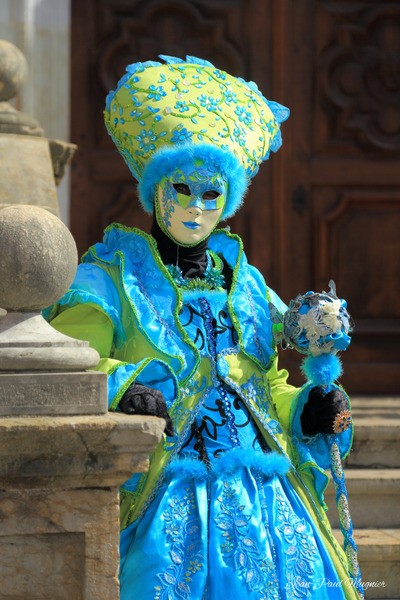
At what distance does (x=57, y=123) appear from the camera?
671cm

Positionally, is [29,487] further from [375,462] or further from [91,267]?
[375,462]

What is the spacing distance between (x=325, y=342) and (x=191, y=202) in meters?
0.57

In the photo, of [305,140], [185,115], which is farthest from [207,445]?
[305,140]

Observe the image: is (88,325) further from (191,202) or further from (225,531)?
(225,531)

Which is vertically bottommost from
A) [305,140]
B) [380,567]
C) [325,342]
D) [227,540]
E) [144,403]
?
[380,567]

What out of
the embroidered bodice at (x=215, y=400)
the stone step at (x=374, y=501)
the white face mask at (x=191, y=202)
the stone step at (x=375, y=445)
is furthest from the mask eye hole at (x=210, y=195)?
the stone step at (x=375, y=445)

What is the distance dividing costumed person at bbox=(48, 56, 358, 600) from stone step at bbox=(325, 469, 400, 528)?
1.41 m

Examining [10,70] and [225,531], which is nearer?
[225,531]

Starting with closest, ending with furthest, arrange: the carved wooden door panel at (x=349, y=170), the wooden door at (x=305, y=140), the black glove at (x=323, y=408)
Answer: the black glove at (x=323, y=408), the wooden door at (x=305, y=140), the carved wooden door panel at (x=349, y=170)

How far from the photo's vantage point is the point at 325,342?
4.13 meters

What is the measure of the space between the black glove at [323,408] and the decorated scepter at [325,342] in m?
0.01

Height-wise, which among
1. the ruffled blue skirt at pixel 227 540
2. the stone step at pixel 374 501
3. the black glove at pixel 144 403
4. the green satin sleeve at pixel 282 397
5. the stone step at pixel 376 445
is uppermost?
the black glove at pixel 144 403

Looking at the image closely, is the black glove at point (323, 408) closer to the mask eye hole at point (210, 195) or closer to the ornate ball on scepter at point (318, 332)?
the ornate ball on scepter at point (318, 332)

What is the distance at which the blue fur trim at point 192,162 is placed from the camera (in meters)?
4.14
